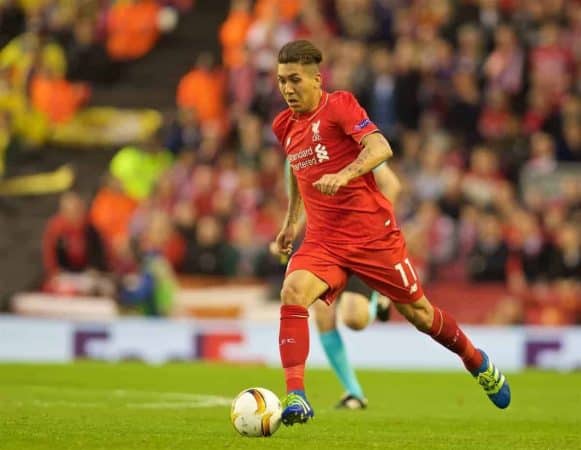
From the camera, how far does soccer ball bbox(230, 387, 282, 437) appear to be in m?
8.22

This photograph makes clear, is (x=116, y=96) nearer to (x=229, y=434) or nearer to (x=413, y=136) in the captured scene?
(x=413, y=136)

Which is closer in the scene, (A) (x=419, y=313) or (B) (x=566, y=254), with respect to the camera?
(A) (x=419, y=313)

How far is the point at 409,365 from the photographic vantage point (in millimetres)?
18578

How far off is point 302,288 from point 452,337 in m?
1.35

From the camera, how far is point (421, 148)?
784 inches

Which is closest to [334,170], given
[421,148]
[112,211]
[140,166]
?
[421,148]

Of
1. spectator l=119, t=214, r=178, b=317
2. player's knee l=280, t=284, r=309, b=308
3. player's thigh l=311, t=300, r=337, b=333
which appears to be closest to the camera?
player's knee l=280, t=284, r=309, b=308

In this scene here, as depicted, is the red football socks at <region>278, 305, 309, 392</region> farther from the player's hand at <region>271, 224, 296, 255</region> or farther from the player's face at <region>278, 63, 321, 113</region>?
the player's face at <region>278, 63, 321, 113</region>

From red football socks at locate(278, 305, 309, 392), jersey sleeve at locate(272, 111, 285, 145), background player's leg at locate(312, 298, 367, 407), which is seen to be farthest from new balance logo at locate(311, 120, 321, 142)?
background player's leg at locate(312, 298, 367, 407)

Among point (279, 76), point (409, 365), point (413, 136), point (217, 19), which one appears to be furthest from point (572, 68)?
point (279, 76)

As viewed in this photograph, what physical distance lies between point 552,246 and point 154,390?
707 cm

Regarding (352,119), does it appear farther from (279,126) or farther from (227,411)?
(227,411)

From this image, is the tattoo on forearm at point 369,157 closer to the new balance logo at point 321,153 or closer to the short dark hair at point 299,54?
the new balance logo at point 321,153

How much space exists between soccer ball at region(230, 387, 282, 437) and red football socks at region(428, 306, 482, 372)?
64.0 inches
